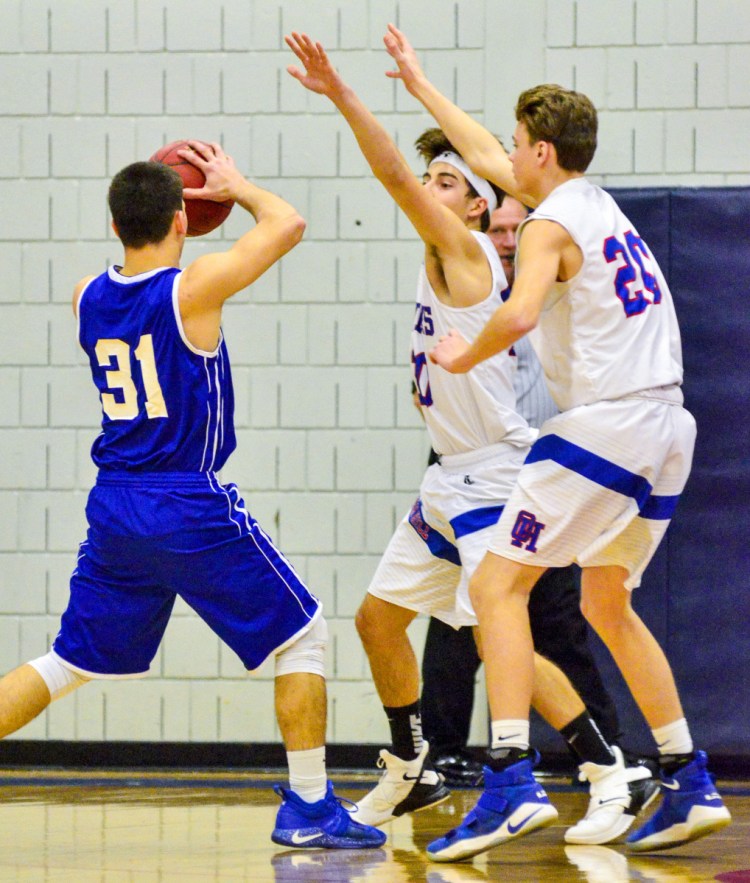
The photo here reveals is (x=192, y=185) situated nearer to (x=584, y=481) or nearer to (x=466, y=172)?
(x=466, y=172)

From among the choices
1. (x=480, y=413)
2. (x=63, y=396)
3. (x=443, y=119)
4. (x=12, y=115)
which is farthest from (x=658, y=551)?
(x=12, y=115)

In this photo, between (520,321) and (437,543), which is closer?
(520,321)

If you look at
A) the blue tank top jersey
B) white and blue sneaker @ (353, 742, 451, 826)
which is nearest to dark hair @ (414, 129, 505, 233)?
the blue tank top jersey

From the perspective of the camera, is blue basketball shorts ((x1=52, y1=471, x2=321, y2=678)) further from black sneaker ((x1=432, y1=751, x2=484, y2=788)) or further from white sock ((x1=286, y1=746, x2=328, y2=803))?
black sneaker ((x1=432, y1=751, x2=484, y2=788))

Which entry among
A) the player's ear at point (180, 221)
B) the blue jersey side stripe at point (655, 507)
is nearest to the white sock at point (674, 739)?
the blue jersey side stripe at point (655, 507)

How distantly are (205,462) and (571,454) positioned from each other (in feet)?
3.34

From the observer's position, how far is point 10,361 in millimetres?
6422

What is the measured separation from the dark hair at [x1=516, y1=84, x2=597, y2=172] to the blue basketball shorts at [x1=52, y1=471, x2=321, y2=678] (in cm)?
132

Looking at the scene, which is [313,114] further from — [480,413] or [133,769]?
[133,769]

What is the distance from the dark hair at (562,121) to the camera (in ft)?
13.5

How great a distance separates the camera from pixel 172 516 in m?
4.04

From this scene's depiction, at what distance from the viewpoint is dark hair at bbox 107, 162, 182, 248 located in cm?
413

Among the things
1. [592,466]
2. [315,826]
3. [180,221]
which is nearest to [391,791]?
[315,826]

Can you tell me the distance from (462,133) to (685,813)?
2181mm
